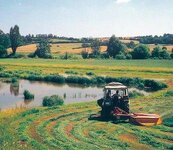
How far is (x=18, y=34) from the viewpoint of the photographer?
121625 mm

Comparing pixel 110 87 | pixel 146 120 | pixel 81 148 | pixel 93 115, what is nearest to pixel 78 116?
pixel 93 115

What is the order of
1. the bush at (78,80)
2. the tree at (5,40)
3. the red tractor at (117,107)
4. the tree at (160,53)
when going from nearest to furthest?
the red tractor at (117,107), the bush at (78,80), the tree at (160,53), the tree at (5,40)

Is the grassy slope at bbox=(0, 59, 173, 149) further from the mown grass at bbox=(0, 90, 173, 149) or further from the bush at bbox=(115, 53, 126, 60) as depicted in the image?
the bush at bbox=(115, 53, 126, 60)

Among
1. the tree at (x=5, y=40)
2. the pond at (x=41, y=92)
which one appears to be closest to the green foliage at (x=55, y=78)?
the pond at (x=41, y=92)

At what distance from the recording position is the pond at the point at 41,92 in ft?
127

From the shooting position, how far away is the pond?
38.6 meters

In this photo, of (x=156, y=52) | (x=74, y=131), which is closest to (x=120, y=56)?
(x=156, y=52)

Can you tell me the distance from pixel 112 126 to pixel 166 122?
12.0ft

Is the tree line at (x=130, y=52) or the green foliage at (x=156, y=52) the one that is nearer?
the tree line at (x=130, y=52)

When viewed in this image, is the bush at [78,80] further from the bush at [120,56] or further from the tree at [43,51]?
the tree at [43,51]

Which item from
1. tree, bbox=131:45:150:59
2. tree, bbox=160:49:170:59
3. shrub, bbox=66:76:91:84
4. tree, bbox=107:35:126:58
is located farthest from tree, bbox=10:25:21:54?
shrub, bbox=66:76:91:84

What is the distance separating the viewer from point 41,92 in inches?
1857

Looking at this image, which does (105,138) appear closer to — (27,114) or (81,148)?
(81,148)

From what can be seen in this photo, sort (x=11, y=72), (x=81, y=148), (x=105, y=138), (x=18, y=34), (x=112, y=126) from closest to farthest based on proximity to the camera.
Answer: (x=81, y=148)
(x=105, y=138)
(x=112, y=126)
(x=11, y=72)
(x=18, y=34)
